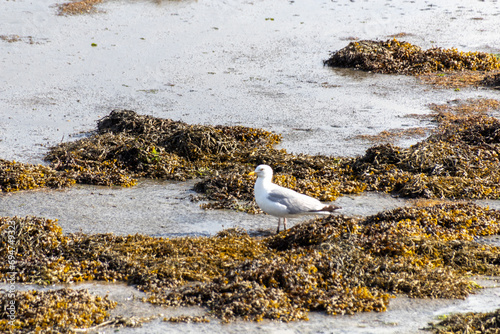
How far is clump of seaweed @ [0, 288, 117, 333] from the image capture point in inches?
173

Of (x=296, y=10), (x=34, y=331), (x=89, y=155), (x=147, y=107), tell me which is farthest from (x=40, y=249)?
(x=296, y=10)

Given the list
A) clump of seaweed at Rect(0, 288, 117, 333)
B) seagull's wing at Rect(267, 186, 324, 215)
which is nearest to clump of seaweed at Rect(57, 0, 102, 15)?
seagull's wing at Rect(267, 186, 324, 215)

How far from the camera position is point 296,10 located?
1861 centimetres

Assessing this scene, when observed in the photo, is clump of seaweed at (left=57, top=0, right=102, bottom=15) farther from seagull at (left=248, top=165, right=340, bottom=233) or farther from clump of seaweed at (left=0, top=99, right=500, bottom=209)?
seagull at (left=248, top=165, right=340, bottom=233)

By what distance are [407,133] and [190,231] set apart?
498 cm

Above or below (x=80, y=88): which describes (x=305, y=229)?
below

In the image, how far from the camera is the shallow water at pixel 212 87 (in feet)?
22.5

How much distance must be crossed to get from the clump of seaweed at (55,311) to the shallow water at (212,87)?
0.26 meters

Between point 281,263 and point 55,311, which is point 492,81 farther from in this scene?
point 55,311

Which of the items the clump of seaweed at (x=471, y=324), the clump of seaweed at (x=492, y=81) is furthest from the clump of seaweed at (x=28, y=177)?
the clump of seaweed at (x=492, y=81)

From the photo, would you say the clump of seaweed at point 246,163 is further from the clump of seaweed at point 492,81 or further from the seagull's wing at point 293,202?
the clump of seaweed at point 492,81

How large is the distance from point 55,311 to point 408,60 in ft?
37.8

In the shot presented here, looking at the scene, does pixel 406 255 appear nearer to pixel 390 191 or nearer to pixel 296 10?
pixel 390 191

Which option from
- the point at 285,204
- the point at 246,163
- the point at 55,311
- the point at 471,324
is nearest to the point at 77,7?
the point at 246,163
